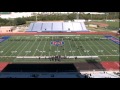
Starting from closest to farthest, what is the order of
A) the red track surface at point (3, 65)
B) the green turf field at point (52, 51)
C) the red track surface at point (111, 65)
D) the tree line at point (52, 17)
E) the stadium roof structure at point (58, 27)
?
the red track surface at point (111, 65)
the red track surface at point (3, 65)
the green turf field at point (52, 51)
the stadium roof structure at point (58, 27)
the tree line at point (52, 17)

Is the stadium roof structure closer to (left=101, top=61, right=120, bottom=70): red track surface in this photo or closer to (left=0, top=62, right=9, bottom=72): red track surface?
(left=0, top=62, right=9, bottom=72): red track surface

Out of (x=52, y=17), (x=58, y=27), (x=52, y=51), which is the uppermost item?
(x=52, y=17)

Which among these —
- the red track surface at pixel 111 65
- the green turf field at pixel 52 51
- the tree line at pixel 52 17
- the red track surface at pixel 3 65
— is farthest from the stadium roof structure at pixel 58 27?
the red track surface at pixel 111 65

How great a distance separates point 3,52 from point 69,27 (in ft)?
60.7

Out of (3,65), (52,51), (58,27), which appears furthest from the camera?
(58,27)

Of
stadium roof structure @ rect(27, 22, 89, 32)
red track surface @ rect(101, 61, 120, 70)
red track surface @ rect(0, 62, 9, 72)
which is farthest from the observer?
stadium roof structure @ rect(27, 22, 89, 32)

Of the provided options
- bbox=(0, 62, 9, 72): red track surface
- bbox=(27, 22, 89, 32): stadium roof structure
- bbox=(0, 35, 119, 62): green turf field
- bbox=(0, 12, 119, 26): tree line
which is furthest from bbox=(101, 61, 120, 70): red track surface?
bbox=(0, 12, 119, 26): tree line

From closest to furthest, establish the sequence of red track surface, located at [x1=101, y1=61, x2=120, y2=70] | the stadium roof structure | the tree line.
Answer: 1. red track surface, located at [x1=101, y1=61, x2=120, y2=70]
2. the stadium roof structure
3. the tree line

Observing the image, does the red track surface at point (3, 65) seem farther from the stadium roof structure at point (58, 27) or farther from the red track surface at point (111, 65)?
the stadium roof structure at point (58, 27)

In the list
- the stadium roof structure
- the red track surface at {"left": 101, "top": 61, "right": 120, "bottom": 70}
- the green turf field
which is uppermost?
the stadium roof structure

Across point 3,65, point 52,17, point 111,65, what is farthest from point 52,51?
point 52,17

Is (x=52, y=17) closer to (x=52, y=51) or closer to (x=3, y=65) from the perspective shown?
(x=52, y=51)
